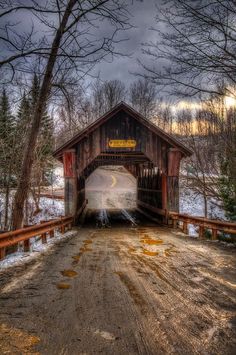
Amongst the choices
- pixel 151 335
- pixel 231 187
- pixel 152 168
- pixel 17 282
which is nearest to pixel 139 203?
pixel 152 168

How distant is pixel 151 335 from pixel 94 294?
148cm

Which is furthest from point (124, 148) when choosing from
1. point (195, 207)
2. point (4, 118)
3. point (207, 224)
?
point (195, 207)

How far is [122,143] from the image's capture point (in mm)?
14953

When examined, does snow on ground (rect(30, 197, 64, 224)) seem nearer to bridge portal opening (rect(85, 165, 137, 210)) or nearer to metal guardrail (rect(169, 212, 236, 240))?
bridge portal opening (rect(85, 165, 137, 210))

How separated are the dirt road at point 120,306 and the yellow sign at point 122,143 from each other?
27.9 ft

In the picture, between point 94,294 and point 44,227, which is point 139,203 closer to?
point 44,227

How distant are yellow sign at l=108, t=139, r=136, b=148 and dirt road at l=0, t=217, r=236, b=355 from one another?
8.50 meters

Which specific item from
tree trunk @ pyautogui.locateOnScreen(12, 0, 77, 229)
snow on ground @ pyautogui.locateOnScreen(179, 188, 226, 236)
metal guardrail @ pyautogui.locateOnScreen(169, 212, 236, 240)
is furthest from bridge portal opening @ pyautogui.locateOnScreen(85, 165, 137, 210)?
tree trunk @ pyautogui.locateOnScreen(12, 0, 77, 229)

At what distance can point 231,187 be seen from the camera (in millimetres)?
16125

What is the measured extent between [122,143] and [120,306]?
11.5 metres

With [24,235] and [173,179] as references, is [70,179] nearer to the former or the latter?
[173,179]

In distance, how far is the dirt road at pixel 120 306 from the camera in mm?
2945

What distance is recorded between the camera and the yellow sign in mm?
14938

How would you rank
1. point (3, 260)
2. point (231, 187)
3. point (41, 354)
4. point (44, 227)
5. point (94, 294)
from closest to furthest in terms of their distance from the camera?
point (41, 354)
point (94, 294)
point (3, 260)
point (44, 227)
point (231, 187)
